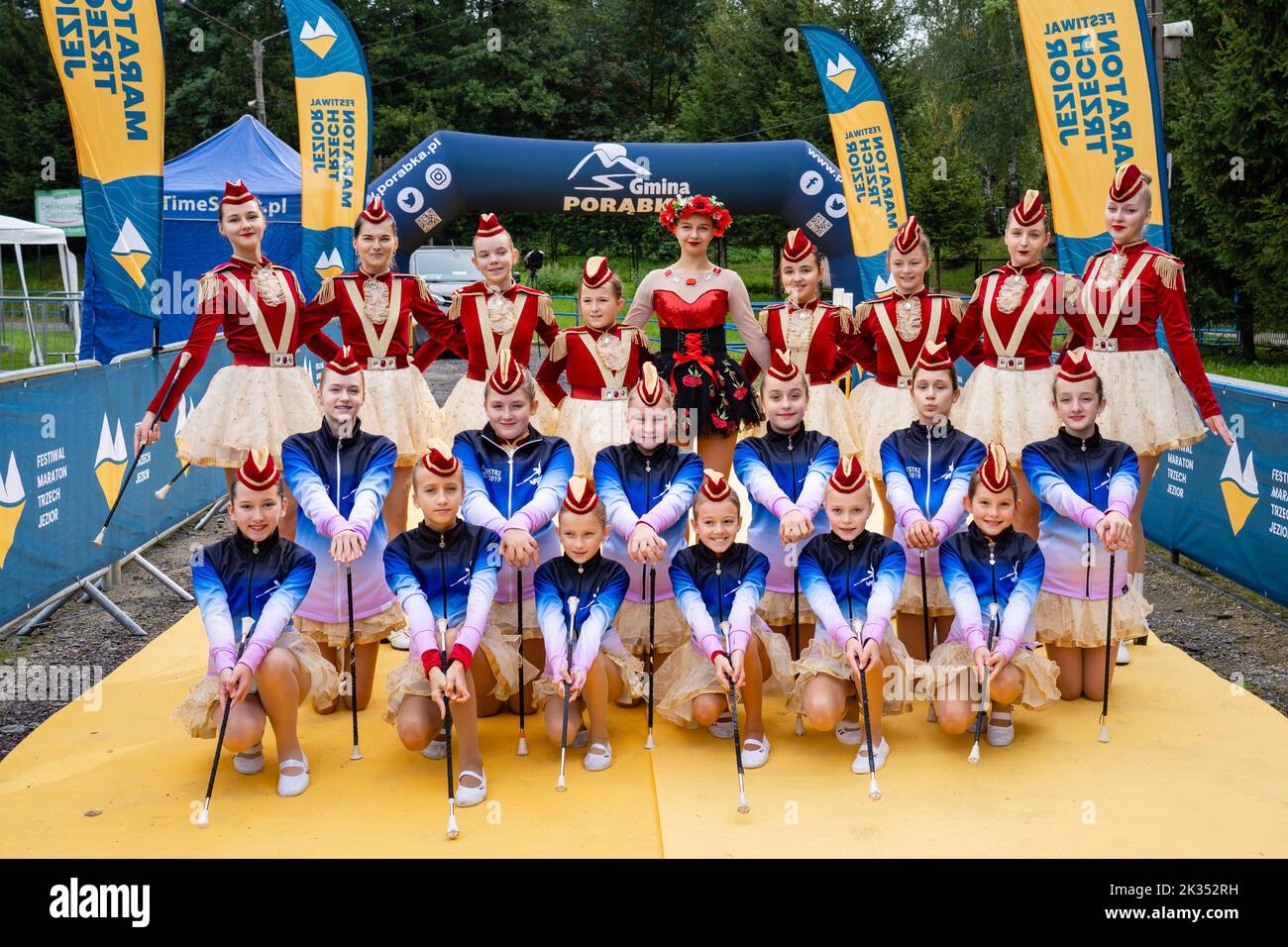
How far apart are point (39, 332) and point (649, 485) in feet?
57.6

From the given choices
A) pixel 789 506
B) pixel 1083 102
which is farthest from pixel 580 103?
pixel 789 506

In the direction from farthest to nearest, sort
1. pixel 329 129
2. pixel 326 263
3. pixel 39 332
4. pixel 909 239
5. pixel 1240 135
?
pixel 39 332, pixel 1240 135, pixel 326 263, pixel 329 129, pixel 909 239

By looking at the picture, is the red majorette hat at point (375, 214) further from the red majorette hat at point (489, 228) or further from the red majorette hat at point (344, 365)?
the red majorette hat at point (344, 365)

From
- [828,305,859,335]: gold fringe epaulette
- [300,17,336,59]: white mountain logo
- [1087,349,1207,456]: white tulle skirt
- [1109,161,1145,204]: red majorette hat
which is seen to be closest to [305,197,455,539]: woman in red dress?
[828,305,859,335]: gold fringe epaulette

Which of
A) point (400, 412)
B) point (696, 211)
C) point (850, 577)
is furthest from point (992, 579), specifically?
point (400, 412)

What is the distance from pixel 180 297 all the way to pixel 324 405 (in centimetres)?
1176

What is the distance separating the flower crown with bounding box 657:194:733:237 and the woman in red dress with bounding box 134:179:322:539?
1666mm

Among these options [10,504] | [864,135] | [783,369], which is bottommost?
[10,504]

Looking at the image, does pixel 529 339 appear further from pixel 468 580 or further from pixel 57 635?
pixel 57 635

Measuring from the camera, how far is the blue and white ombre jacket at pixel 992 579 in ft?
14.0

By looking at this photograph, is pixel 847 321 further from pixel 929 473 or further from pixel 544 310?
pixel 544 310

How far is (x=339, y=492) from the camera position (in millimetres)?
4582

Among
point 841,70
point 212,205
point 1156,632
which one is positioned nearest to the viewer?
point 1156,632

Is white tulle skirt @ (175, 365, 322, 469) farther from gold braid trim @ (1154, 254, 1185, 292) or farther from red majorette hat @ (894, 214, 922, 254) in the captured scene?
gold braid trim @ (1154, 254, 1185, 292)
